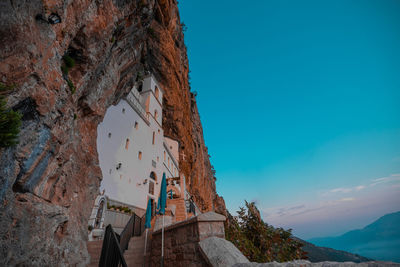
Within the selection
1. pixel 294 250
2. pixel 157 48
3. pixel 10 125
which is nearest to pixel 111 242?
pixel 10 125

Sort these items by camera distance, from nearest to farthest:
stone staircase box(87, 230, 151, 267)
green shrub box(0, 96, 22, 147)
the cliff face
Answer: green shrub box(0, 96, 22, 147) → the cliff face → stone staircase box(87, 230, 151, 267)

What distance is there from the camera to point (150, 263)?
5.63 m

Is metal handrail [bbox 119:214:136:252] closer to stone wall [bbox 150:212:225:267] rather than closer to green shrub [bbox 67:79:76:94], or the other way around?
stone wall [bbox 150:212:225:267]

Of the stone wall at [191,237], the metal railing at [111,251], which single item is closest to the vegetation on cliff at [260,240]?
the stone wall at [191,237]

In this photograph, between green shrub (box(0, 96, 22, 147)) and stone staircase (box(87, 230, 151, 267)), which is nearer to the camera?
green shrub (box(0, 96, 22, 147))

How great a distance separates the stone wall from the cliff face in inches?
125

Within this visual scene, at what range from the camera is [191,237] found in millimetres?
3842

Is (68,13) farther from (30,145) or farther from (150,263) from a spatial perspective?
(150,263)

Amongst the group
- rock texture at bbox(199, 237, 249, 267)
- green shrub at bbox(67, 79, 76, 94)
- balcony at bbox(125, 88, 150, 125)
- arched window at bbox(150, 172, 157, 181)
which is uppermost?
balcony at bbox(125, 88, 150, 125)

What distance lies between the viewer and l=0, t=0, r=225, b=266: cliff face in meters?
3.98

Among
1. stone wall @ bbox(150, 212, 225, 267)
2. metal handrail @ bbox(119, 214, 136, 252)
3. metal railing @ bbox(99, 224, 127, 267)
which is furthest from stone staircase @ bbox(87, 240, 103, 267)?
metal railing @ bbox(99, 224, 127, 267)

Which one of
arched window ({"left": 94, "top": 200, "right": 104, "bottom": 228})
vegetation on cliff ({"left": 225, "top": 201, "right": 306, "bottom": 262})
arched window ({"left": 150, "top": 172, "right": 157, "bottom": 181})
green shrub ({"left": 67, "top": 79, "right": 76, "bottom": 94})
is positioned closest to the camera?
vegetation on cliff ({"left": 225, "top": 201, "right": 306, "bottom": 262})

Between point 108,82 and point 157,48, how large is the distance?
49.6 ft

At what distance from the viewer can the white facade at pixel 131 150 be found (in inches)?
449
